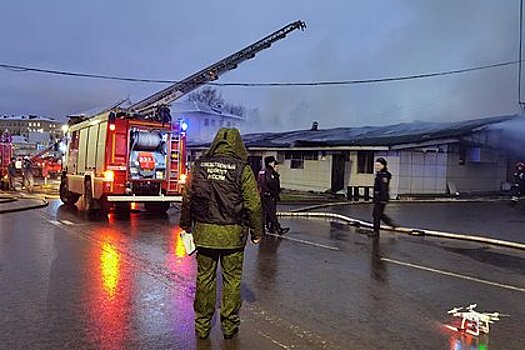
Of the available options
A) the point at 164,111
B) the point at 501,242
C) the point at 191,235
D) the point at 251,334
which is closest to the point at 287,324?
the point at 251,334

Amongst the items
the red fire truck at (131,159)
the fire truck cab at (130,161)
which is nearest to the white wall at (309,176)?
the red fire truck at (131,159)

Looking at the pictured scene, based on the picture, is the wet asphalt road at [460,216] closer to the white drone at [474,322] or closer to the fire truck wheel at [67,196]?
the white drone at [474,322]

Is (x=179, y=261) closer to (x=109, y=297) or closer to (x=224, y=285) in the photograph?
(x=109, y=297)

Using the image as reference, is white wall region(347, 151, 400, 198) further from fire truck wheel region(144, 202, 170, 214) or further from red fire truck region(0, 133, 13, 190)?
red fire truck region(0, 133, 13, 190)

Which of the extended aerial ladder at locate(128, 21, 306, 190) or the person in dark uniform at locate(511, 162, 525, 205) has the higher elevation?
the extended aerial ladder at locate(128, 21, 306, 190)

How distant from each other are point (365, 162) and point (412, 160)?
2.24 metres

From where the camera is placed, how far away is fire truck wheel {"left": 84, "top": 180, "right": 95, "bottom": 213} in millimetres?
15648

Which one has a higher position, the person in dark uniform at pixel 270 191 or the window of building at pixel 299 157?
the window of building at pixel 299 157

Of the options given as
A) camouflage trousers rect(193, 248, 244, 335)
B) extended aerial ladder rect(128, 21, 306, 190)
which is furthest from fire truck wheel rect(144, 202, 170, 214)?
camouflage trousers rect(193, 248, 244, 335)

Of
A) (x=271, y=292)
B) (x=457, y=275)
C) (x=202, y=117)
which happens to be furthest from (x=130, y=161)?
(x=202, y=117)

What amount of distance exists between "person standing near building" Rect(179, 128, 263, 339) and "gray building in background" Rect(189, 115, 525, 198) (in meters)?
19.8

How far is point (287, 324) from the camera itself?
5.11m

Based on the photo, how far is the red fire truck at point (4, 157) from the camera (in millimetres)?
26266

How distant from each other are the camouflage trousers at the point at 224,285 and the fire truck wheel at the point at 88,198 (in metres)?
A: 11.6
